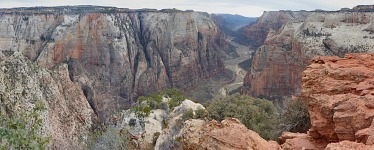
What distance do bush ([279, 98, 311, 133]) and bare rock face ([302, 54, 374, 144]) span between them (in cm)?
386

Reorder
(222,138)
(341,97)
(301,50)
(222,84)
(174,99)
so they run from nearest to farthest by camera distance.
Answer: (222,138), (341,97), (174,99), (301,50), (222,84)

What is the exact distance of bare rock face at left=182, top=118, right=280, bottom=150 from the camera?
882 cm

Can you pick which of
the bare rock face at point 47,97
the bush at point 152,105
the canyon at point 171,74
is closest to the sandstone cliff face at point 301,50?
the canyon at point 171,74

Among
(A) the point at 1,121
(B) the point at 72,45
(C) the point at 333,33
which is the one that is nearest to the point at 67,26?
(B) the point at 72,45

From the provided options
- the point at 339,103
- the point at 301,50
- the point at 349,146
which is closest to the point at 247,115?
the point at 339,103

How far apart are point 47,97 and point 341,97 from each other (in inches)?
805

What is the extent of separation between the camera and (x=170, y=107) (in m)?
27.2

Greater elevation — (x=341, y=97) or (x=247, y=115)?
(x=341, y=97)

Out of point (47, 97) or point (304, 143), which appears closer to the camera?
point (304, 143)

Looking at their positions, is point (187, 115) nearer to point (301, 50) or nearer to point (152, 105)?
point (152, 105)

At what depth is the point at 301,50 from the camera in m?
43.3

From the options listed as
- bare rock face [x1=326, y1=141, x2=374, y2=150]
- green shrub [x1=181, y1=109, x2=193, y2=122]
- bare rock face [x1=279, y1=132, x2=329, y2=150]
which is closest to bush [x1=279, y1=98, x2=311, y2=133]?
green shrub [x1=181, y1=109, x2=193, y2=122]

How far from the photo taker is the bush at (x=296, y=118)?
55.7ft

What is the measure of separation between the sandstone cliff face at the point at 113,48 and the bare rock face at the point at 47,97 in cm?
1321
